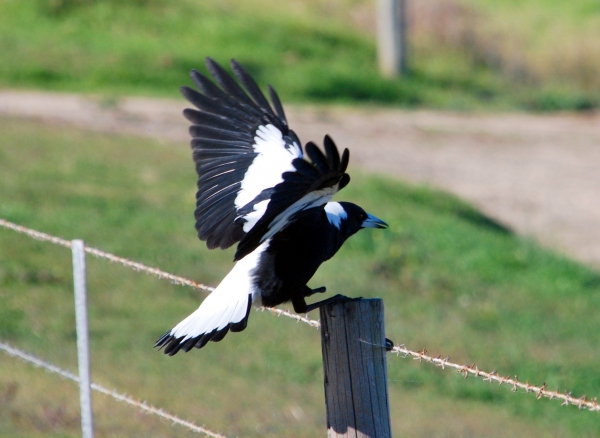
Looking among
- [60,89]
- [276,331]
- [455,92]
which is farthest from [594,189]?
[60,89]

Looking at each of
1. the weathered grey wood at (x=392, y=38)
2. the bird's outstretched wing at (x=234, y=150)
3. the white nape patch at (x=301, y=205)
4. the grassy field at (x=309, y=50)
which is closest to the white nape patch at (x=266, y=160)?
the bird's outstretched wing at (x=234, y=150)

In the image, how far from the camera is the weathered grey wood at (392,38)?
54.2ft

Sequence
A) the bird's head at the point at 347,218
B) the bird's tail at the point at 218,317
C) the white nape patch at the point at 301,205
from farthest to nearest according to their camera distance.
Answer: the bird's head at the point at 347,218, the bird's tail at the point at 218,317, the white nape patch at the point at 301,205

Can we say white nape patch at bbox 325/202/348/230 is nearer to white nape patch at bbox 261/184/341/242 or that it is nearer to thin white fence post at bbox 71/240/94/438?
white nape patch at bbox 261/184/341/242

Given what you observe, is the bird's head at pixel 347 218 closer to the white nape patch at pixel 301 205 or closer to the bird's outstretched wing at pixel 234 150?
the bird's outstretched wing at pixel 234 150

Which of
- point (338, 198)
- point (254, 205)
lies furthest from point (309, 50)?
point (254, 205)

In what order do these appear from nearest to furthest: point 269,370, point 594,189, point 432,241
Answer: point 269,370 → point 432,241 → point 594,189

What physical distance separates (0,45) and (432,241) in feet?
29.5

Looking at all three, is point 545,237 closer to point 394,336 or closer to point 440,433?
point 394,336

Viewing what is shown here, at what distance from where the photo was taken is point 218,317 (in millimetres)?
3066

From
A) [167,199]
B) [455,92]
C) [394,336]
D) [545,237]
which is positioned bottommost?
[394,336]

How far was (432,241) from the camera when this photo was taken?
8.34 m

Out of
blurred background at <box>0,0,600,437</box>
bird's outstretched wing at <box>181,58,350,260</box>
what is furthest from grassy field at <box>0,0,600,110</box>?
bird's outstretched wing at <box>181,58,350,260</box>

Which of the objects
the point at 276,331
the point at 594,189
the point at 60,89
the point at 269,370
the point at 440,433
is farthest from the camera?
the point at 60,89
